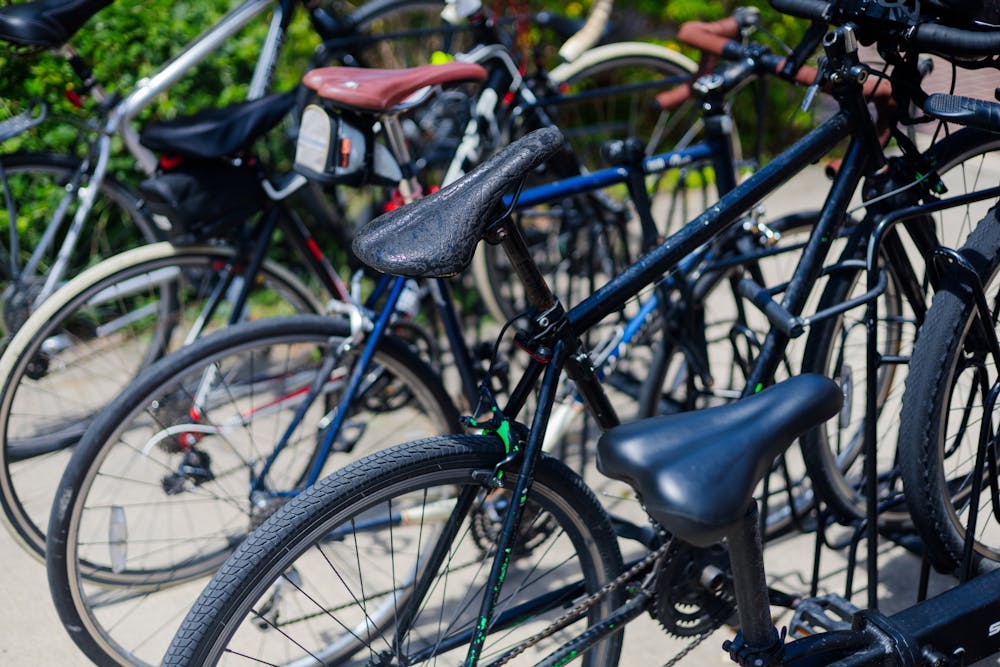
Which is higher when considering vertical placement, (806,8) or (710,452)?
(806,8)

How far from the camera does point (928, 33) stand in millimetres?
1918

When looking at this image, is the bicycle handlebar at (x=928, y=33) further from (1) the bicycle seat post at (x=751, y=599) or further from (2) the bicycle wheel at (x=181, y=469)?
(2) the bicycle wheel at (x=181, y=469)

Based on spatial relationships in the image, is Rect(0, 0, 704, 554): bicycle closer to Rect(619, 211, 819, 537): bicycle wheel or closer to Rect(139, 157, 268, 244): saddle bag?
Rect(139, 157, 268, 244): saddle bag

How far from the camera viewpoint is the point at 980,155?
90.8 inches

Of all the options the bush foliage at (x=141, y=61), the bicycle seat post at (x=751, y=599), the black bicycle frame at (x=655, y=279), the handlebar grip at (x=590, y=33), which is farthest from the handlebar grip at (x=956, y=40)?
the bush foliage at (x=141, y=61)

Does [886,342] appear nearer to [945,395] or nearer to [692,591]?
[945,395]

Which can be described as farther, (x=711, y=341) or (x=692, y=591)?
(x=711, y=341)

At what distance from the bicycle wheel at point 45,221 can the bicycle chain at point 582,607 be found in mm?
2084

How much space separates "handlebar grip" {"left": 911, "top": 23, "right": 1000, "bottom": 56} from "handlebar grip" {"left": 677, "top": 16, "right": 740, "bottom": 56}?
884 millimetres

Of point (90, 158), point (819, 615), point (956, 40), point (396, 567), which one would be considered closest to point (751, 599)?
point (819, 615)

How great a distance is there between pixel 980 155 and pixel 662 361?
1004 mm

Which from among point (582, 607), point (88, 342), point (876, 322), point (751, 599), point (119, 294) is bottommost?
point (751, 599)

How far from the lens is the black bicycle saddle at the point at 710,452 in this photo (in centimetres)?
137

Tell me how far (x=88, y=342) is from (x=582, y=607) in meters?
2.36
